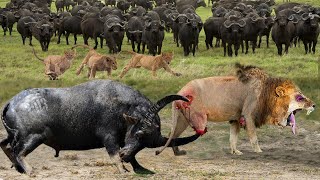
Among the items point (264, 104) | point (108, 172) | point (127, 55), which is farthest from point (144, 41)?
point (108, 172)

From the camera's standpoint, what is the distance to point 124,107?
9703 millimetres

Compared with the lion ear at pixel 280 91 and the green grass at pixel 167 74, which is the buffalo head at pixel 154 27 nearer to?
the green grass at pixel 167 74

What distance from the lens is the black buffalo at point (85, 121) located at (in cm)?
954

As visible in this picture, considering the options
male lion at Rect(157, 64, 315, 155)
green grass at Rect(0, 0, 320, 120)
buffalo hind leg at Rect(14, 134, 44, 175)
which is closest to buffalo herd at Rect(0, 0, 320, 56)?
green grass at Rect(0, 0, 320, 120)

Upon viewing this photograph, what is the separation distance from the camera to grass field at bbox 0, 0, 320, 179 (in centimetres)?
1143

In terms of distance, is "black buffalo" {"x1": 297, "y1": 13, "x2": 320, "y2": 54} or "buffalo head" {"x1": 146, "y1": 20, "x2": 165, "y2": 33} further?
"black buffalo" {"x1": 297, "y1": 13, "x2": 320, "y2": 54}

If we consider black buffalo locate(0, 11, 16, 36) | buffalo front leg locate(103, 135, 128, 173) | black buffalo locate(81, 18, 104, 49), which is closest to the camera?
buffalo front leg locate(103, 135, 128, 173)

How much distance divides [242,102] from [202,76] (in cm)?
1047

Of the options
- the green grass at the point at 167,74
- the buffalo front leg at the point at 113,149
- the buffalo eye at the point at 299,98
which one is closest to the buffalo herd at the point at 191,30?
the green grass at the point at 167,74

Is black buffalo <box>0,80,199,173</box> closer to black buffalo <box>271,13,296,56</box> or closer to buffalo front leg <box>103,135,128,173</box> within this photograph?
buffalo front leg <box>103,135,128,173</box>

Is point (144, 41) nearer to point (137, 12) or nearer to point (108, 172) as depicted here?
point (137, 12)

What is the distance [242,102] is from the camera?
41.0ft

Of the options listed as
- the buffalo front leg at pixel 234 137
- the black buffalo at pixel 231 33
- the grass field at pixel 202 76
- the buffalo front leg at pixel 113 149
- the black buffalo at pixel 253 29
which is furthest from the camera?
the black buffalo at pixel 253 29

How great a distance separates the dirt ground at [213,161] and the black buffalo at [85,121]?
38 cm
